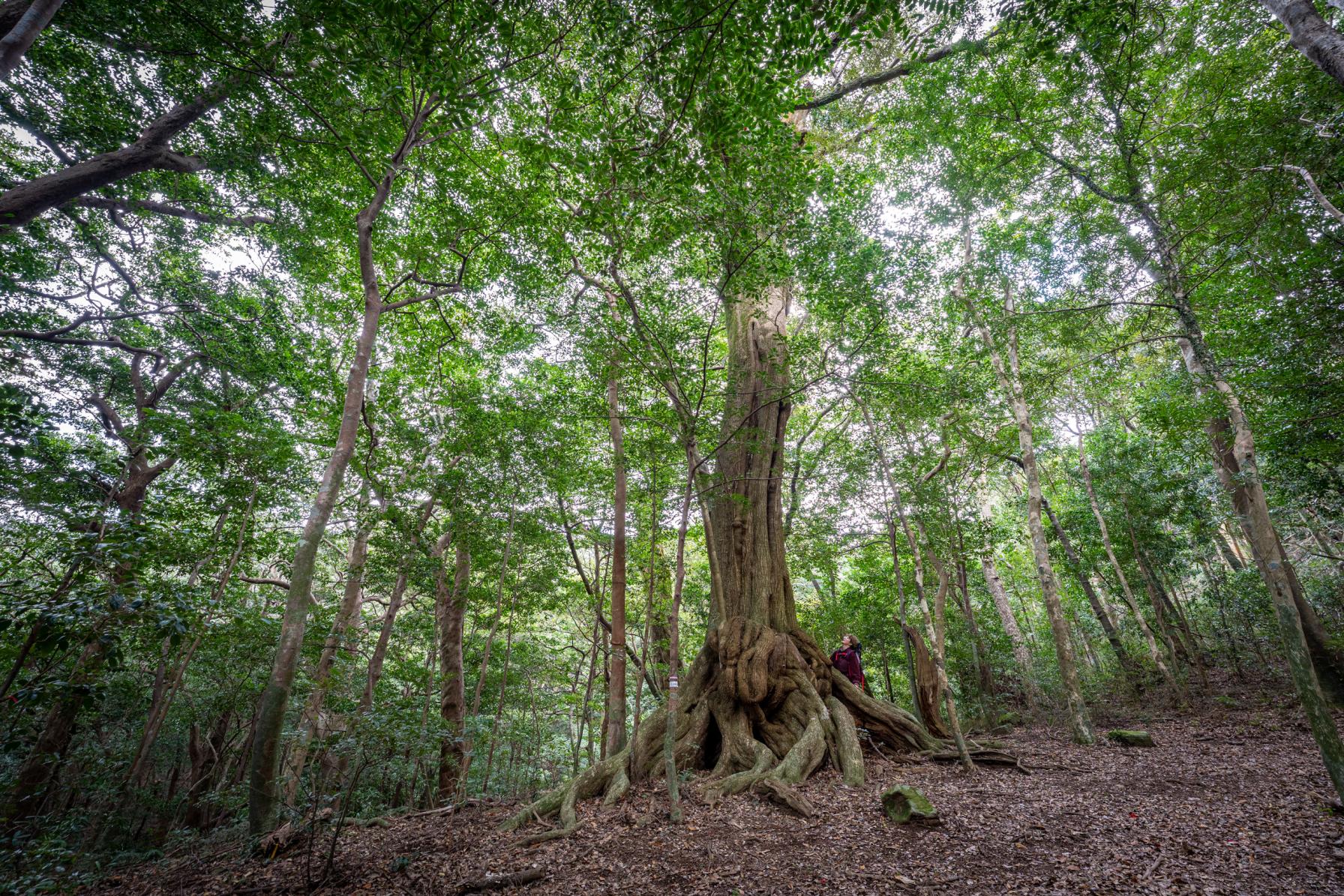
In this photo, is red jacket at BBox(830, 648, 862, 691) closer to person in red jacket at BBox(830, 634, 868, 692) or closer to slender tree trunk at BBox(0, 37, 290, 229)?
person in red jacket at BBox(830, 634, 868, 692)

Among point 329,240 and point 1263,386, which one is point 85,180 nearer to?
point 329,240

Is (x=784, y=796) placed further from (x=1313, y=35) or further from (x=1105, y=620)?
(x=1105, y=620)

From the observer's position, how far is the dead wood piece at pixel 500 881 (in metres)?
4.02

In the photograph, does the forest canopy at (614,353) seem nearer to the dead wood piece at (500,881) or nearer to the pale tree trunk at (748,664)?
the pale tree trunk at (748,664)

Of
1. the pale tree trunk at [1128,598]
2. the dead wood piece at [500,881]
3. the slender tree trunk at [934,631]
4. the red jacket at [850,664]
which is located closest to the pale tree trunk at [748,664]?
the dead wood piece at [500,881]

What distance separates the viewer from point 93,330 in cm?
931

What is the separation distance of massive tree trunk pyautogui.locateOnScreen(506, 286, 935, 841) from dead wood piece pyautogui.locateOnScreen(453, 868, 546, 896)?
2.86 feet

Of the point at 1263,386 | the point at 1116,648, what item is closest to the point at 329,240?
the point at 1263,386

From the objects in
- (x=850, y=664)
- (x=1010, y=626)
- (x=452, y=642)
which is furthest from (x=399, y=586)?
(x=1010, y=626)

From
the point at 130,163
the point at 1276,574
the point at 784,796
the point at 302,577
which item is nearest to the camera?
the point at 1276,574

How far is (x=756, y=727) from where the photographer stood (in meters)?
7.35

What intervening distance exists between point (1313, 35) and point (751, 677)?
8.72 meters

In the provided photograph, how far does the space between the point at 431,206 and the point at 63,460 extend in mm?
6297

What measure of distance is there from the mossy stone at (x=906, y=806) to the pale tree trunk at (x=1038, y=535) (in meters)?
5.47
